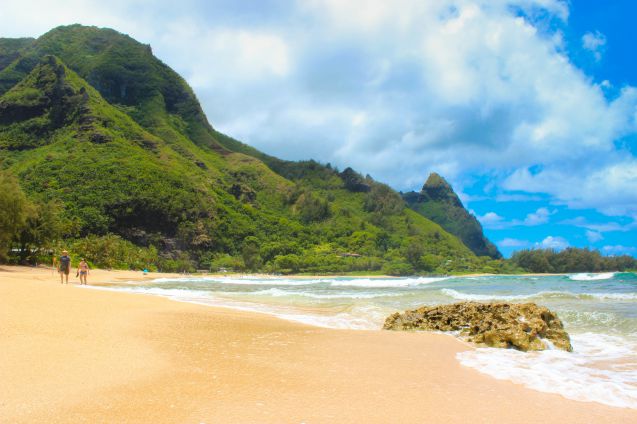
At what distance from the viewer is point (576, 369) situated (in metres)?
6.98

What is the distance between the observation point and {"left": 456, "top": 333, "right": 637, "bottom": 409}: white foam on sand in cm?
550

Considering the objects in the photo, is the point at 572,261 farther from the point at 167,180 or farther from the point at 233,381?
the point at 233,381

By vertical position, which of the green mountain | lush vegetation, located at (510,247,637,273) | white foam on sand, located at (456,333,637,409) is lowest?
white foam on sand, located at (456,333,637,409)

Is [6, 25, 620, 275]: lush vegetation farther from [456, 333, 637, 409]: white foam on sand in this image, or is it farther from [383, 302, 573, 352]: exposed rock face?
[456, 333, 637, 409]: white foam on sand

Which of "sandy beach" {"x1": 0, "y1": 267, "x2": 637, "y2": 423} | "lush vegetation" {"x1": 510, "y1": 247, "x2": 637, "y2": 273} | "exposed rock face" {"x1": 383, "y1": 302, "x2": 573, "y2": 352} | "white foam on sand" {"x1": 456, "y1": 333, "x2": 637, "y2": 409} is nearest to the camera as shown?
"sandy beach" {"x1": 0, "y1": 267, "x2": 637, "y2": 423}

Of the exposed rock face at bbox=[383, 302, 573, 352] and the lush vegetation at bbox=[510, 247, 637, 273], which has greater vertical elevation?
the lush vegetation at bbox=[510, 247, 637, 273]

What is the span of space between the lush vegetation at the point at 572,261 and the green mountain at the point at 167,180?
2087 centimetres

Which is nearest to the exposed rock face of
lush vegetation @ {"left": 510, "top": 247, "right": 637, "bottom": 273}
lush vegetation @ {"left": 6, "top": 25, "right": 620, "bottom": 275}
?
lush vegetation @ {"left": 6, "top": 25, "right": 620, "bottom": 275}

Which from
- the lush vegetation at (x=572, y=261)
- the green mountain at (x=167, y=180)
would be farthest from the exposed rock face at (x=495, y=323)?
the lush vegetation at (x=572, y=261)

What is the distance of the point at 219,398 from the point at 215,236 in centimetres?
10337

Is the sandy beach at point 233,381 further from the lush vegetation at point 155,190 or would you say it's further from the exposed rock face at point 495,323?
the lush vegetation at point 155,190

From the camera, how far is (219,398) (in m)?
4.55

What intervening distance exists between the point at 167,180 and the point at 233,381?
103m

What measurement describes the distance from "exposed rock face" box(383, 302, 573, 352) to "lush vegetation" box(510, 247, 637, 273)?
144 meters
